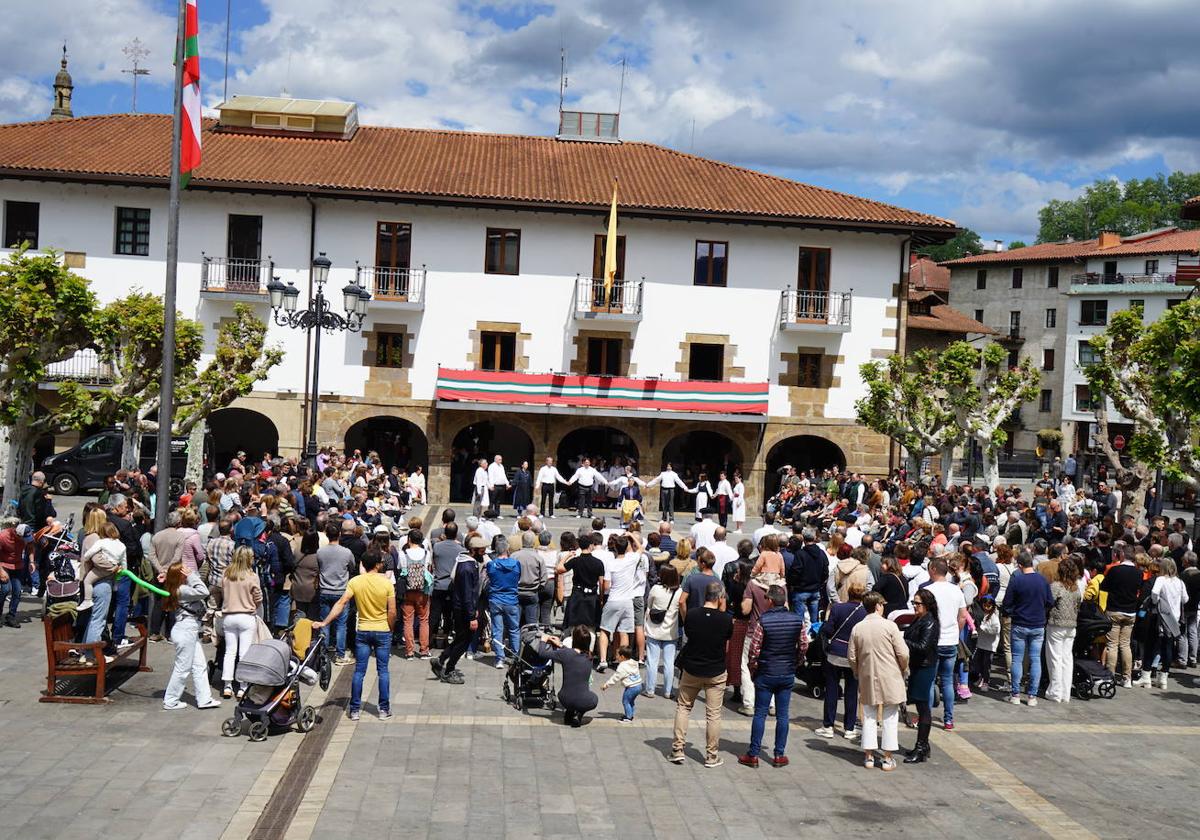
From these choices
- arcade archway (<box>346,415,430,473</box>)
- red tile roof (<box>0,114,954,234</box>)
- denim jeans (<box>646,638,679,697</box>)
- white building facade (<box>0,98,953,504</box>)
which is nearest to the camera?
denim jeans (<box>646,638,679,697</box>)

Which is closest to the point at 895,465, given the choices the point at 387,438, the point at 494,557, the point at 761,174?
the point at 761,174

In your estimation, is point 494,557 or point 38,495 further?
point 38,495

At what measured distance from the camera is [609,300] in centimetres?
3300

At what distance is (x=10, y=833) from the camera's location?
26.7ft

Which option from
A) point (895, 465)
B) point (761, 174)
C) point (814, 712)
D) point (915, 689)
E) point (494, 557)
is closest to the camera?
point (915, 689)

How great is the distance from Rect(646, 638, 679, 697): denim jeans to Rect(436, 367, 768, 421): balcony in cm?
1965

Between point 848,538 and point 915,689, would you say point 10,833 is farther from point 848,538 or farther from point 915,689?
point 848,538

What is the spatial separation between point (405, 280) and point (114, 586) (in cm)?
2090

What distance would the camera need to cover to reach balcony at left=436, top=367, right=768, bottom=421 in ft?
106

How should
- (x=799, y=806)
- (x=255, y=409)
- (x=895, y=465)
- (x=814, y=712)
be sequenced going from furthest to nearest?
(x=895, y=465) → (x=255, y=409) → (x=814, y=712) → (x=799, y=806)

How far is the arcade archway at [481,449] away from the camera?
33656mm

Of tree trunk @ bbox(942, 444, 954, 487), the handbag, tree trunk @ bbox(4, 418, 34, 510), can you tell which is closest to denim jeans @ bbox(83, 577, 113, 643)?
the handbag

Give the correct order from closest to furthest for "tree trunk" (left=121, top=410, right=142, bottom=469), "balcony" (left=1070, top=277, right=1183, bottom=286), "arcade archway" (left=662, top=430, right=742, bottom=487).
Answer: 1. "tree trunk" (left=121, top=410, right=142, bottom=469)
2. "arcade archway" (left=662, top=430, right=742, bottom=487)
3. "balcony" (left=1070, top=277, right=1183, bottom=286)

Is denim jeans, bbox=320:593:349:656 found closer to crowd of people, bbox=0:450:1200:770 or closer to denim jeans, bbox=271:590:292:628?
crowd of people, bbox=0:450:1200:770
